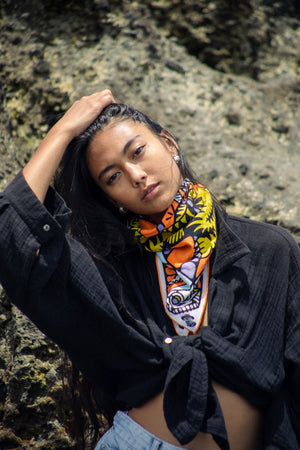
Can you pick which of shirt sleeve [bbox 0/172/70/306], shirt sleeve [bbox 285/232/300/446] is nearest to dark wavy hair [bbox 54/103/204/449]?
shirt sleeve [bbox 0/172/70/306]

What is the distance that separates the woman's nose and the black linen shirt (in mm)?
289

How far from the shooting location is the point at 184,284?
2109mm

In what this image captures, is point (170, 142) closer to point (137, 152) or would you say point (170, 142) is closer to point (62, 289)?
point (137, 152)

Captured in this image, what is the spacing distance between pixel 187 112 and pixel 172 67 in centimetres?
34

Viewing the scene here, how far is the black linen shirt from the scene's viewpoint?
1944mm

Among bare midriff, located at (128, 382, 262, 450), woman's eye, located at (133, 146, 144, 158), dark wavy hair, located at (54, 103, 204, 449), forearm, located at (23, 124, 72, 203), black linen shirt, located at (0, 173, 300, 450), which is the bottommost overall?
bare midriff, located at (128, 382, 262, 450)

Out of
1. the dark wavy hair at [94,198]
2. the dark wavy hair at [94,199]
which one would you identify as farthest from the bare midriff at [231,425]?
the dark wavy hair at [94,198]

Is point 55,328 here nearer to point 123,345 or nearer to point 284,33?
point 123,345

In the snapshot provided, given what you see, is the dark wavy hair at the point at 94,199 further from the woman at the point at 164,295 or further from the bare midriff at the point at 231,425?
the bare midriff at the point at 231,425

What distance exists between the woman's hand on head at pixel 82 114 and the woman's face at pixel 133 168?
0.07m

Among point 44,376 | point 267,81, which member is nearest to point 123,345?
point 44,376

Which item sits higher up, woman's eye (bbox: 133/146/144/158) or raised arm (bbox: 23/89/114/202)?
raised arm (bbox: 23/89/114/202)

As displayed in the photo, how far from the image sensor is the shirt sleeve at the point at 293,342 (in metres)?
2.09

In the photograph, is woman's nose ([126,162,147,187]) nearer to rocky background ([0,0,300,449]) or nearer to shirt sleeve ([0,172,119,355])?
shirt sleeve ([0,172,119,355])
